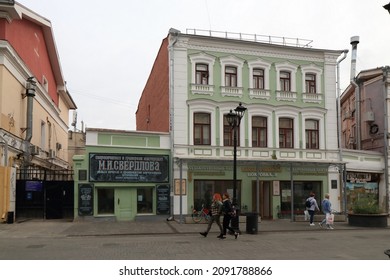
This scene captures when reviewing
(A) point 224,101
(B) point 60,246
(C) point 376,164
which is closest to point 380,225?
(C) point 376,164

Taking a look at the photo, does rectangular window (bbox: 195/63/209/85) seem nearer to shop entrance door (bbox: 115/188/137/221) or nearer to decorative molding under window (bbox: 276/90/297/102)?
decorative molding under window (bbox: 276/90/297/102)

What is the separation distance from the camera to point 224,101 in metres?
24.7

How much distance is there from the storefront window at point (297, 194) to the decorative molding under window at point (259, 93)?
5.06 metres

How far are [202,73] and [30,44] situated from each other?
11.3 metres

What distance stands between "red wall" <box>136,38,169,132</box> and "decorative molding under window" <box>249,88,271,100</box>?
190 inches

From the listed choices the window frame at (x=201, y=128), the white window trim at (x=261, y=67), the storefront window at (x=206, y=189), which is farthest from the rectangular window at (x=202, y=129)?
the white window trim at (x=261, y=67)

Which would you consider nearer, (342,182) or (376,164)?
(342,182)

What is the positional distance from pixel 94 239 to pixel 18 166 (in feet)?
32.4

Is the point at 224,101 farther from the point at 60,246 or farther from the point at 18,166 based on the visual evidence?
the point at 60,246

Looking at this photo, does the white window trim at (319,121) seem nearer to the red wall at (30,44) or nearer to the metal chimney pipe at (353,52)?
the metal chimney pipe at (353,52)

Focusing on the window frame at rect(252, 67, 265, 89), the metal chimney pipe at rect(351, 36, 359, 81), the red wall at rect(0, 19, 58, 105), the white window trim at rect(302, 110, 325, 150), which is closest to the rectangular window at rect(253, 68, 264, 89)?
the window frame at rect(252, 67, 265, 89)

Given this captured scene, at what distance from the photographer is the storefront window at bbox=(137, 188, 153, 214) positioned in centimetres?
A: 2339

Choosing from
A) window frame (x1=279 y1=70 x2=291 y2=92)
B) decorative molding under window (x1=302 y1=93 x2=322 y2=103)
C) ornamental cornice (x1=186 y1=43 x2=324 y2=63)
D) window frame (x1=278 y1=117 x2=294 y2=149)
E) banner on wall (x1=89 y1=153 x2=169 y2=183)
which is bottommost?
banner on wall (x1=89 y1=153 x2=169 y2=183)

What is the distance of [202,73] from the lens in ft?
81.4
